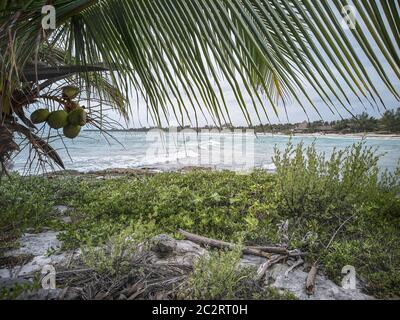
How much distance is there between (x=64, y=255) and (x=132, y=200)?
1.42m

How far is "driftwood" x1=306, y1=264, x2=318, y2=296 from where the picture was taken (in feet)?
6.18

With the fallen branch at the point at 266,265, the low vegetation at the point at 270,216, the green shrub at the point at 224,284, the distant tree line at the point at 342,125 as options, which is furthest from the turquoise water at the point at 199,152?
the fallen branch at the point at 266,265

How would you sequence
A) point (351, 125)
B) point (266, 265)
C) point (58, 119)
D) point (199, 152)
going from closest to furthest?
point (58, 119), point (266, 265), point (351, 125), point (199, 152)

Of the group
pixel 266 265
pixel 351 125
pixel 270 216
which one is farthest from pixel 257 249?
pixel 351 125

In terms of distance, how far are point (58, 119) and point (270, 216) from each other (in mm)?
2420

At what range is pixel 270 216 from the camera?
3.15m

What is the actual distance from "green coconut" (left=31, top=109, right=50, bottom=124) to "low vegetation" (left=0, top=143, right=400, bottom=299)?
1.04 m

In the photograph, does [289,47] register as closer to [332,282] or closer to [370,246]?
[332,282]

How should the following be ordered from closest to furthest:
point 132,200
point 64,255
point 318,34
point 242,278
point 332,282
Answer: point 318,34, point 242,278, point 332,282, point 64,255, point 132,200

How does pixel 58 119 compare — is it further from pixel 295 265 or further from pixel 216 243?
pixel 295 265

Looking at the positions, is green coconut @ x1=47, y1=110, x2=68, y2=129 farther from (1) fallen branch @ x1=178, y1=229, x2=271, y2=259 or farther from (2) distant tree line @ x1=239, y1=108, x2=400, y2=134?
(1) fallen branch @ x1=178, y1=229, x2=271, y2=259

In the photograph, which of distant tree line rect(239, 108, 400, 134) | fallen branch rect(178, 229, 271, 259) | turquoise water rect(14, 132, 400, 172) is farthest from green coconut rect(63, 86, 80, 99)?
fallen branch rect(178, 229, 271, 259)
